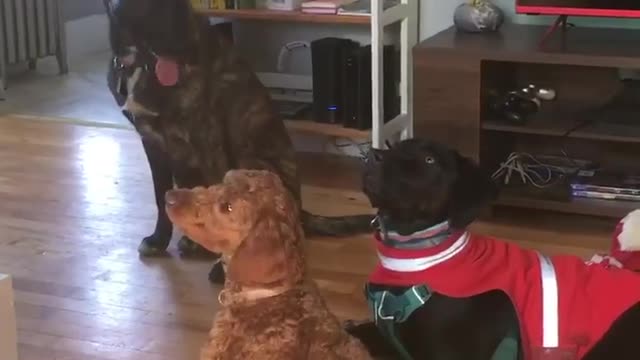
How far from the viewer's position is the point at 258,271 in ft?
5.99

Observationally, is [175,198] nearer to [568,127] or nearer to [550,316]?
[550,316]

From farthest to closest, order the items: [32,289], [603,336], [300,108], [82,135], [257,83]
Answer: [82,135]
[300,108]
[257,83]
[32,289]
[603,336]

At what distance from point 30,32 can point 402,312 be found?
4.12 m

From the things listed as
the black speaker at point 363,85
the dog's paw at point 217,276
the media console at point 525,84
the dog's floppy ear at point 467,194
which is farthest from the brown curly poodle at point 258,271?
the black speaker at point 363,85

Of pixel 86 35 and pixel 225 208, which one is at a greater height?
pixel 225 208

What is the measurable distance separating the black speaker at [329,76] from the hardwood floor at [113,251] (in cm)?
28

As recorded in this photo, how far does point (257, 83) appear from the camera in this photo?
3227 millimetres

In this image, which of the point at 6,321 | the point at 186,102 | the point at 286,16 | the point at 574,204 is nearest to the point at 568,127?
the point at 574,204

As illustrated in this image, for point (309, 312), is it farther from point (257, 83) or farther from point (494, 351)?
point (257, 83)

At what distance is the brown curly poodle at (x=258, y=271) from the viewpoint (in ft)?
6.00

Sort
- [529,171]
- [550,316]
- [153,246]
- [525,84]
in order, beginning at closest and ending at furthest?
[550,316], [153,246], [529,171], [525,84]

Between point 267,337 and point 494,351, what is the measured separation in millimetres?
583

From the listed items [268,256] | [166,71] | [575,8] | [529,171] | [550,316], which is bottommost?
[529,171]

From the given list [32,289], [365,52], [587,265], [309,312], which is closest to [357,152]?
[365,52]
